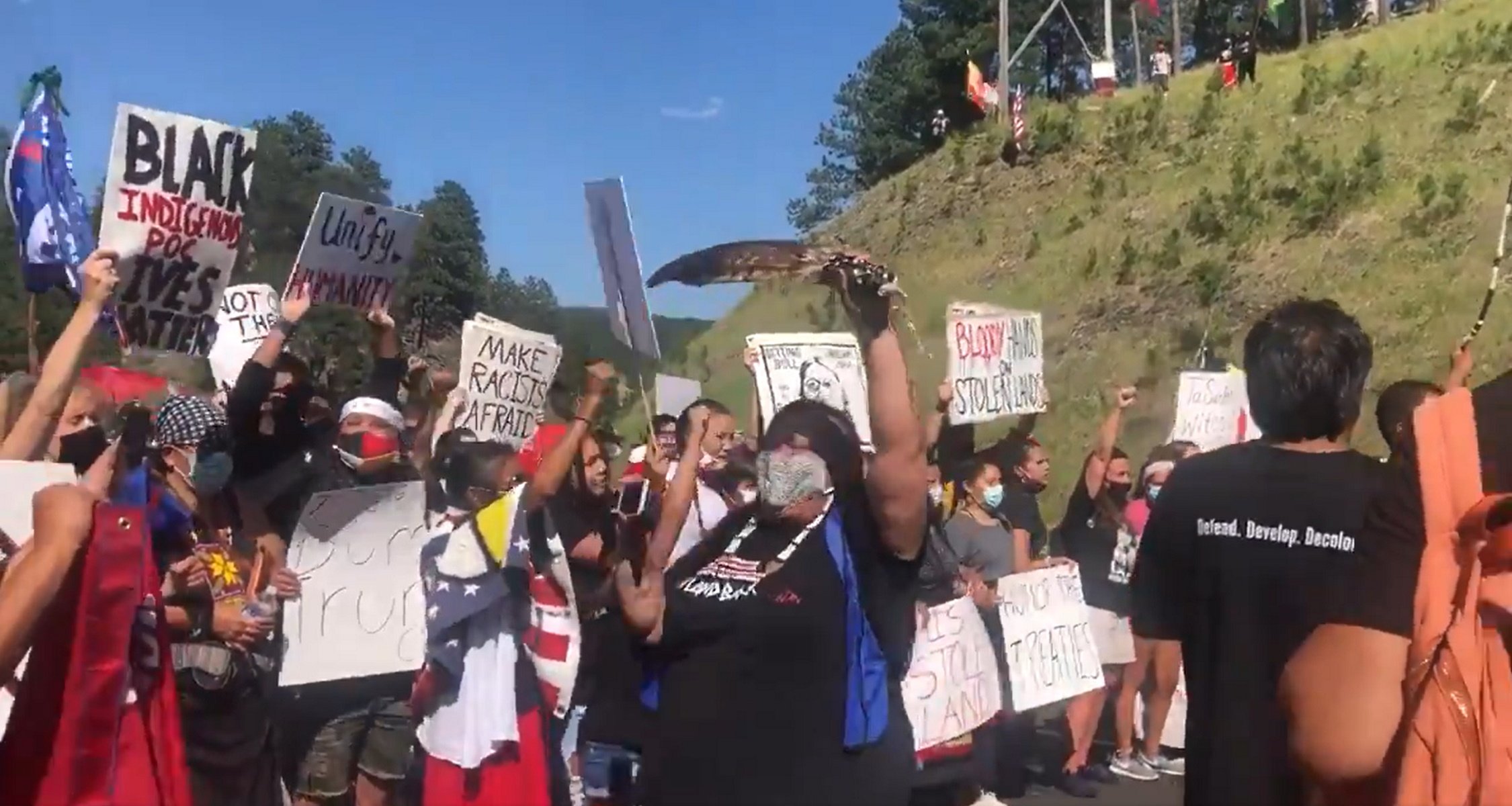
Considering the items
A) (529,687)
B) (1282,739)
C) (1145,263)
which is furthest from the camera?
(1145,263)

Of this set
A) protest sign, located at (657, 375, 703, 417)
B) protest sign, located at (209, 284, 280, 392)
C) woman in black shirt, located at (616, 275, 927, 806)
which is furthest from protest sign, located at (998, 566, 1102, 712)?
woman in black shirt, located at (616, 275, 927, 806)

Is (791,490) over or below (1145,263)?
below

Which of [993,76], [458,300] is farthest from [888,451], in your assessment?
[993,76]

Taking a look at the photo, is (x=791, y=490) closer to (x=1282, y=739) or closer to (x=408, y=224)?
(x=1282, y=739)

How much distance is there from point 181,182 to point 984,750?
14.5ft

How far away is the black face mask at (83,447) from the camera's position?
452cm

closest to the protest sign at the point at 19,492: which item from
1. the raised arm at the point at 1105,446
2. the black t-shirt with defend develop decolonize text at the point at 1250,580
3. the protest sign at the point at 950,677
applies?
the black t-shirt with defend develop decolonize text at the point at 1250,580

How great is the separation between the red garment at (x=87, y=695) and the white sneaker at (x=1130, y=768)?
7.42 m

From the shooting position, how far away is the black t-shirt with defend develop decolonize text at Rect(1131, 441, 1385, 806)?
3156 mm

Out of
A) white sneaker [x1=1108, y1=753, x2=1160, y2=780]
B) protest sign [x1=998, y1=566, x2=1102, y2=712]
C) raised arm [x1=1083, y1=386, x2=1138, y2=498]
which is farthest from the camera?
white sneaker [x1=1108, y1=753, x2=1160, y2=780]

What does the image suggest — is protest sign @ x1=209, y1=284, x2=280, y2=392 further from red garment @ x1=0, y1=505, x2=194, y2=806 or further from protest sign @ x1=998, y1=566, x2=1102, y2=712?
red garment @ x1=0, y1=505, x2=194, y2=806

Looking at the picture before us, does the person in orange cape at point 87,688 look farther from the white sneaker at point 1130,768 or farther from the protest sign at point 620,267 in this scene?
the white sneaker at point 1130,768

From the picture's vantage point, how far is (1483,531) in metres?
2.44

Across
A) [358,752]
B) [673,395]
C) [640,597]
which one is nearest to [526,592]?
[358,752]
